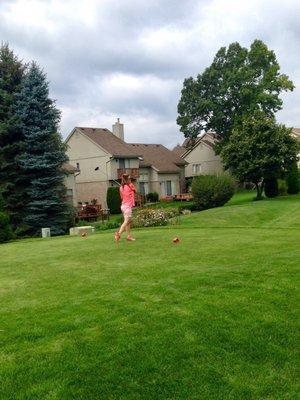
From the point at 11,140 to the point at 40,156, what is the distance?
2309 mm

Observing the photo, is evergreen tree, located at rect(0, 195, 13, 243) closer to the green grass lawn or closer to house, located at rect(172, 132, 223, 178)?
the green grass lawn

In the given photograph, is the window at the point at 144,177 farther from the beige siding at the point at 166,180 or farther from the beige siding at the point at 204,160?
the beige siding at the point at 204,160

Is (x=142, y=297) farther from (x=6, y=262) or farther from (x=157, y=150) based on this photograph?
(x=157, y=150)

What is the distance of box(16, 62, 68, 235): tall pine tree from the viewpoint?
26609mm

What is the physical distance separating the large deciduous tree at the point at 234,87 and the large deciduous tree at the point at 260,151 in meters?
16.3

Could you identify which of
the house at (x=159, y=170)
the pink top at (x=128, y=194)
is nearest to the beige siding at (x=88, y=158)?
the house at (x=159, y=170)

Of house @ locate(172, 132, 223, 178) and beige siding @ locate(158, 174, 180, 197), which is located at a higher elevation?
house @ locate(172, 132, 223, 178)

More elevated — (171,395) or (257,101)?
(257,101)

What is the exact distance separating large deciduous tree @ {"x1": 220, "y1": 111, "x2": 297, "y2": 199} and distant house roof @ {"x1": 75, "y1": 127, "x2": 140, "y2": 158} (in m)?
16.5

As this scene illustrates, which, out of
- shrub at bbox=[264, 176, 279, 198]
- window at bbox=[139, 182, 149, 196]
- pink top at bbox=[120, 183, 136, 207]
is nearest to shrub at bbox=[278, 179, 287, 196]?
shrub at bbox=[264, 176, 279, 198]

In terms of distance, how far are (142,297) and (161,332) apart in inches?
44.7

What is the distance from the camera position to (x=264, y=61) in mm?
51969

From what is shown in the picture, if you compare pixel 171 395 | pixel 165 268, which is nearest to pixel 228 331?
pixel 171 395

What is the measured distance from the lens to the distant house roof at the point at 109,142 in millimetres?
48344
